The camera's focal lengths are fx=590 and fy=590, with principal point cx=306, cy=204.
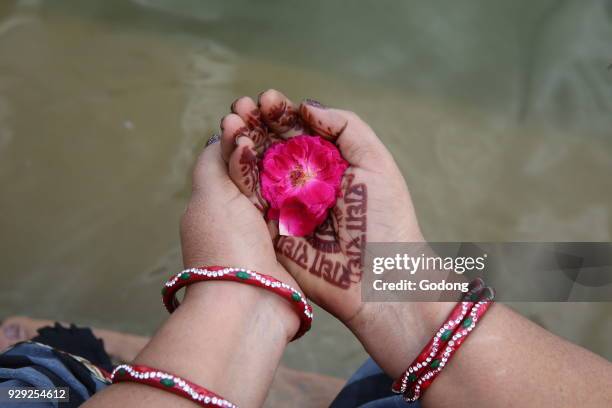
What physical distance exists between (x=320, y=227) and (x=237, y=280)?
288 millimetres

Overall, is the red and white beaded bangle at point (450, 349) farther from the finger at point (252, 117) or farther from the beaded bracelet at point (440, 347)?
the finger at point (252, 117)

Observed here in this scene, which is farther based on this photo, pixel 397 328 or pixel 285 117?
Result: pixel 285 117

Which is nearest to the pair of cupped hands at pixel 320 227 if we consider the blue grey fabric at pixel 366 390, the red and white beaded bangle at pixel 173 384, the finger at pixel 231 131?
the finger at pixel 231 131

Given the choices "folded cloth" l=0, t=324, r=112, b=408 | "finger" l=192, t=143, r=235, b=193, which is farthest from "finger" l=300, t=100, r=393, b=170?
"folded cloth" l=0, t=324, r=112, b=408

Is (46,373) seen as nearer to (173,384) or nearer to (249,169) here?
(173,384)

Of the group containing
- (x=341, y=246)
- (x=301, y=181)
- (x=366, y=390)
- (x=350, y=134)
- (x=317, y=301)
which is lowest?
(x=366, y=390)

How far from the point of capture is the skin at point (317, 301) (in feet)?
3.27

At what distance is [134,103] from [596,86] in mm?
1995

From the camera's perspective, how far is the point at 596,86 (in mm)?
2609

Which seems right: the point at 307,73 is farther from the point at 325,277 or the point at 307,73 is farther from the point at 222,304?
the point at 222,304

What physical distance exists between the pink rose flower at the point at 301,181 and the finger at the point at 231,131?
0.31ft

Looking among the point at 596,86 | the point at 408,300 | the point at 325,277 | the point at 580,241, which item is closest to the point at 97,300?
the point at 325,277

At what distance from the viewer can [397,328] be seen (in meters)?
1.16

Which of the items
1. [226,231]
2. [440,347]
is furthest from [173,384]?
[440,347]
